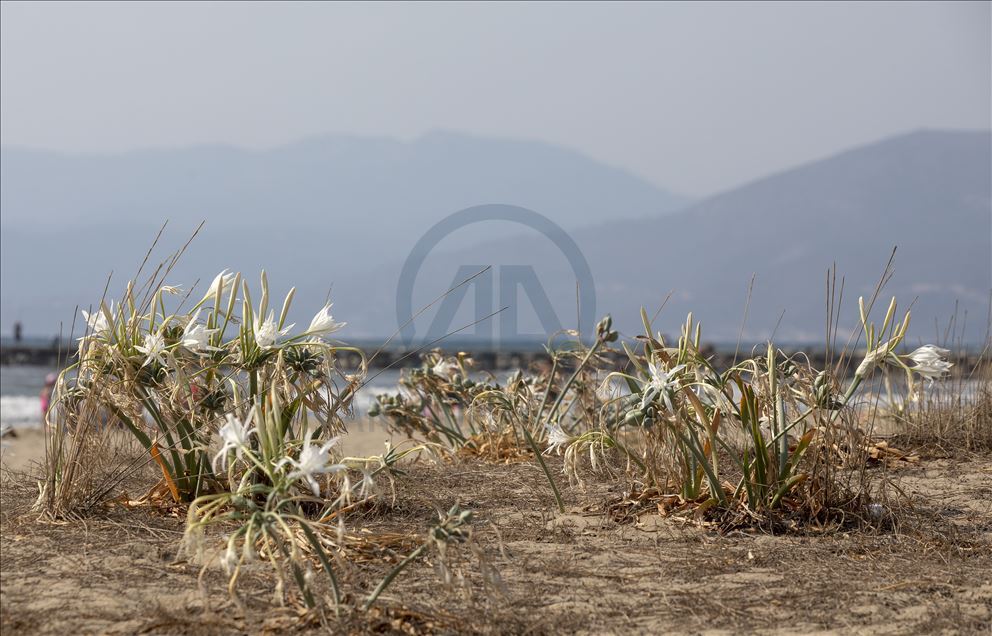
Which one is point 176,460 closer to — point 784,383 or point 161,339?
point 161,339

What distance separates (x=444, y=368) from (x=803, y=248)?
142030 millimetres

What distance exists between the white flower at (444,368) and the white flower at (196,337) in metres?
2.01

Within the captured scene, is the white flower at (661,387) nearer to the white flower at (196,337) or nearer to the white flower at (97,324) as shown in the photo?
the white flower at (196,337)

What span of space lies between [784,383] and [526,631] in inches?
56.7

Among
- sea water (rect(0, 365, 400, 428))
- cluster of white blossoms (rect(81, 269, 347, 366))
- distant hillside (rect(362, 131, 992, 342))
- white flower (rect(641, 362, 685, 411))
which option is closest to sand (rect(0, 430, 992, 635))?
white flower (rect(641, 362, 685, 411))

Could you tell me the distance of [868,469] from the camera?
409 cm

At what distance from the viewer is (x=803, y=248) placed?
139375 mm

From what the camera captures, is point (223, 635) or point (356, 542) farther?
point (356, 542)

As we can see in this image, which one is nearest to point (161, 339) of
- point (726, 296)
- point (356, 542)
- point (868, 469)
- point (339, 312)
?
point (356, 542)

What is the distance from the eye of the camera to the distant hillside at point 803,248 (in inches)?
4665

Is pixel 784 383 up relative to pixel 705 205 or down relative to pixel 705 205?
down

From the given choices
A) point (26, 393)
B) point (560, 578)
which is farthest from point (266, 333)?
point (26, 393)

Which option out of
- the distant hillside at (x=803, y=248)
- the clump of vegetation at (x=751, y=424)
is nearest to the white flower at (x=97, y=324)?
the clump of vegetation at (x=751, y=424)

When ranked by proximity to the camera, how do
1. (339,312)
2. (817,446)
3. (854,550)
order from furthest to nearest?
(339,312), (817,446), (854,550)
